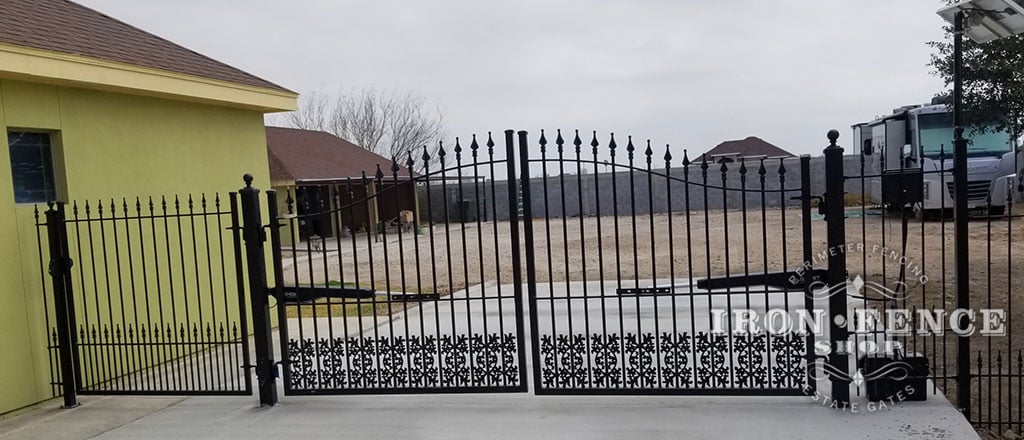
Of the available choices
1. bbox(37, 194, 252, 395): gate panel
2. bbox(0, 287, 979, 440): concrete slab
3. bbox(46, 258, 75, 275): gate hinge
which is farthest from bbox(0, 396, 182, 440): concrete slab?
bbox(46, 258, 75, 275): gate hinge

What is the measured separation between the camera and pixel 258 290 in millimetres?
5277

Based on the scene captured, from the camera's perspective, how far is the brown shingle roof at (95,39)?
235 inches

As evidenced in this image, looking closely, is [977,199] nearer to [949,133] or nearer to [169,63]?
[949,133]

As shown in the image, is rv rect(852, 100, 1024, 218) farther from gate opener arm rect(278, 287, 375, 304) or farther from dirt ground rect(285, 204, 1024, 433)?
gate opener arm rect(278, 287, 375, 304)

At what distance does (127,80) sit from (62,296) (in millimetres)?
2054

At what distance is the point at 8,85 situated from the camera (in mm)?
5652

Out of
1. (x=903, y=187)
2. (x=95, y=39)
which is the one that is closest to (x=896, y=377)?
(x=903, y=187)

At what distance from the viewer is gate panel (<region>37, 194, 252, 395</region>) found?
5.56 metres

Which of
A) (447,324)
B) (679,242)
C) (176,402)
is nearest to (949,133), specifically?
(679,242)

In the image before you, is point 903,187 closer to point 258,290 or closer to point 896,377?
point 896,377

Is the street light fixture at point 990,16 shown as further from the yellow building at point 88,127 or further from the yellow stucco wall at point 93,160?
the yellow stucco wall at point 93,160

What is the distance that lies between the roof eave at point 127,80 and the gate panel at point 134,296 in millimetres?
1065

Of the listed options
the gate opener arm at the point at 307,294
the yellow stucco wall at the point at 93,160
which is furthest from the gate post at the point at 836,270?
the yellow stucco wall at the point at 93,160

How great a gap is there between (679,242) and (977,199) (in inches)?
270
